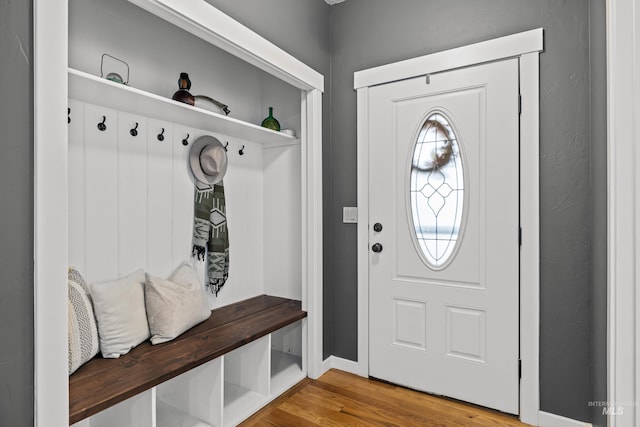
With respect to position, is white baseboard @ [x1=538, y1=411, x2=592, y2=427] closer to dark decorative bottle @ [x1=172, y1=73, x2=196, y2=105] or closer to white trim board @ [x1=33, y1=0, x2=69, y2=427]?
white trim board @ [x1=33, y1=0, x2=69, y2=427]

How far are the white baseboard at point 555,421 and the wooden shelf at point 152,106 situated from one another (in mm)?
2231

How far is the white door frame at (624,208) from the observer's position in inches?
50.6

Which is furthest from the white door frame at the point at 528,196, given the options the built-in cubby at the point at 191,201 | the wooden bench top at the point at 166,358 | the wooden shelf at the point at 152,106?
the wooden shelf at the point at 152,106

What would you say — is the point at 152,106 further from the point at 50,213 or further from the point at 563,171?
the point at 563,171

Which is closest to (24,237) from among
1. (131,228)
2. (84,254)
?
(84,254)

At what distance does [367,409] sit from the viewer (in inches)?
82.3

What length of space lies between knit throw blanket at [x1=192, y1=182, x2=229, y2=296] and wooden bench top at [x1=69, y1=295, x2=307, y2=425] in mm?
247

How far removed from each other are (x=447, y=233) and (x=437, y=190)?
0.89ft

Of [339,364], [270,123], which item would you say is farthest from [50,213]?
[339,364]

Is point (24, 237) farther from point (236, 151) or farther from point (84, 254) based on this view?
point (236, 151)

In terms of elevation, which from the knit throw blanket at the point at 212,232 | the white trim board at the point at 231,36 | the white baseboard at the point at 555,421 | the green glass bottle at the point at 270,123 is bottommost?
the white baseboard at the point at 555,421

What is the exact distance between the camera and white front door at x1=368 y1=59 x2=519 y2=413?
205 centimetres

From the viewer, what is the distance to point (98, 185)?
1830 millimetres

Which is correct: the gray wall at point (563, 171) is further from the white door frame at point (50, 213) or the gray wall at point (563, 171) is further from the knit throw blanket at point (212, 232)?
the white door frame at point (50, 213)
